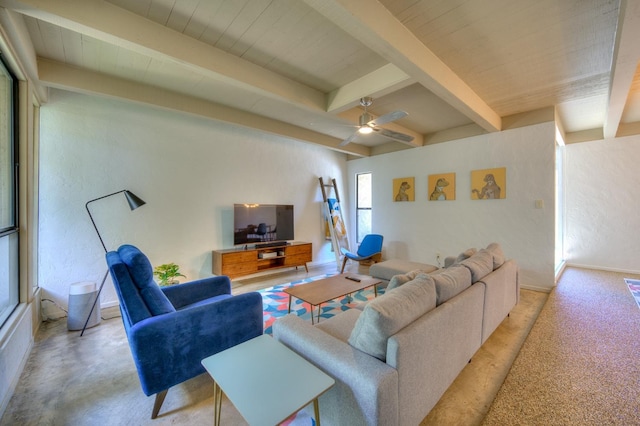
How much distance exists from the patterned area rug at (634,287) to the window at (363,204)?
13.2ft

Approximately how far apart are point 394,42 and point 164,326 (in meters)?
2.50

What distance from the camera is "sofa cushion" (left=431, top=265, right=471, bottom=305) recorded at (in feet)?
5.57

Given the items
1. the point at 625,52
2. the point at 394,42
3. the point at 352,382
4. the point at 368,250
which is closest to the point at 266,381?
the point at 352,382

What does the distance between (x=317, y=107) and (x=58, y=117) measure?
3.01 m

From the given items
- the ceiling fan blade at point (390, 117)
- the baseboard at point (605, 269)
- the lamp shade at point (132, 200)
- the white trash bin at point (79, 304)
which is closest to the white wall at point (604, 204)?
the baseboard at point (605, 269)

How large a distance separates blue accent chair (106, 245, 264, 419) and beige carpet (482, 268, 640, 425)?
1.70 m

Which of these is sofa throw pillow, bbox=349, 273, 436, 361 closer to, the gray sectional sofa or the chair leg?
the gray sectional sofa

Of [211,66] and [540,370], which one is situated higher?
[211,66]

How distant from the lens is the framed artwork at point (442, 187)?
15.1 feet

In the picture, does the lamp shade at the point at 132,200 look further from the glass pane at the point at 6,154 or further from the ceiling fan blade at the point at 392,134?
the ceiling fan blade at the point at 392,134

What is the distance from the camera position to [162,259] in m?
3.73

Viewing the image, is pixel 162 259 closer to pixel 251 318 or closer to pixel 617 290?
pixel 251 318

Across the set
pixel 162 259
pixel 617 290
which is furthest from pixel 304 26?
pixel 617 290

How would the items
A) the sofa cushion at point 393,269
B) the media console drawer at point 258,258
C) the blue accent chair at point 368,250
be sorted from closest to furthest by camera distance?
the sofa cushion at point 393,269, the media console drawer at point 258,258, the blue accent chair at point 368,250
